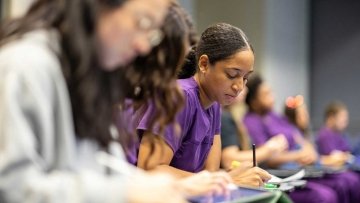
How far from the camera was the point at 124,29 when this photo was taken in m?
0.69

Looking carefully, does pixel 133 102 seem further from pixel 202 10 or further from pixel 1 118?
pixel 202 10

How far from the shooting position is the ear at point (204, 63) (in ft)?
4.78

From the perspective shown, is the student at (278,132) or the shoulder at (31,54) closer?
the shoulder at (31,54)

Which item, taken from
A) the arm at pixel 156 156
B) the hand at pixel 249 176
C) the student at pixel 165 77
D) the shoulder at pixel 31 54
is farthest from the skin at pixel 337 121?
the shoulder at pixel 31 54

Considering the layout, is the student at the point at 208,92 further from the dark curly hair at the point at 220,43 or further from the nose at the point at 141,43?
the nose at the point at 141,43

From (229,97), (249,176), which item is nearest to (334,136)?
(229,97)

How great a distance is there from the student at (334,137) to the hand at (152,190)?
9.75ft

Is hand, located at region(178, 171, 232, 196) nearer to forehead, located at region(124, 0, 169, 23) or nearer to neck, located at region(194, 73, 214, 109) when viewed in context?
forehead, located at region(124, 0, 169, 23)

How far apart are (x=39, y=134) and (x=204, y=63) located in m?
0.88

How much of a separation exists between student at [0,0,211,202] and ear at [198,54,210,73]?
2.37 feet

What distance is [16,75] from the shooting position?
0.61 metres

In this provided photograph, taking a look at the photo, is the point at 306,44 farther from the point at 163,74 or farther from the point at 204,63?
the point at 163,74

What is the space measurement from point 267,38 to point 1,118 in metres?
3.66

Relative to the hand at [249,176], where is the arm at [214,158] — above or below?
below
